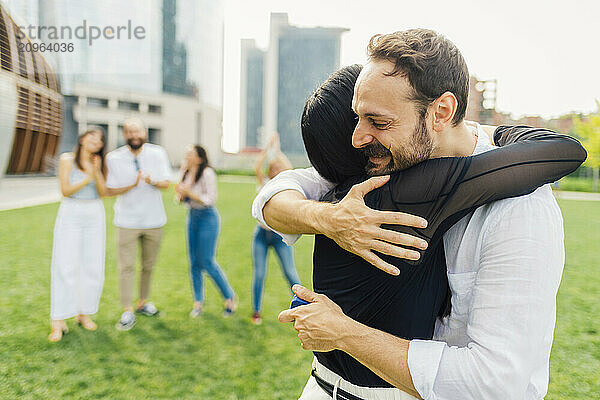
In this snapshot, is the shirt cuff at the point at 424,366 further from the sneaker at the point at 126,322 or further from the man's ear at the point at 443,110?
the sneaker at the point at 126,322

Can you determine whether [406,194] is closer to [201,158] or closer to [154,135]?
[201,158]

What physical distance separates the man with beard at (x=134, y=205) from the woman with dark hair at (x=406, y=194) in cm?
387

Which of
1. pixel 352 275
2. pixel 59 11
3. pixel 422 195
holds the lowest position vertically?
pixel 352 275

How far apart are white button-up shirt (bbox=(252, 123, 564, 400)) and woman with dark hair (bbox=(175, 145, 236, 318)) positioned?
13.4 feet

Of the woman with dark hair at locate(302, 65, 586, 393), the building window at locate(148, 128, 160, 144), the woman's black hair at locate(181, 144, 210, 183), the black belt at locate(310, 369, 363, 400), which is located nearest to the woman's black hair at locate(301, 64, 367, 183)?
the woman with dark hair at locate(302, 65, 586, 393)

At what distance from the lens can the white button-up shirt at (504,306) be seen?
0.91 metres

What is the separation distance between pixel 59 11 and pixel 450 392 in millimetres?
7236

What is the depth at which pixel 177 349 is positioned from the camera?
4180mm

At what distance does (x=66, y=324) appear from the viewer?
15.6 feet

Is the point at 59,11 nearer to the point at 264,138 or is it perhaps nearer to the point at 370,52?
the point at 370,52

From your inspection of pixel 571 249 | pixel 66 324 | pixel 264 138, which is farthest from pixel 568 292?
pixel 264 138

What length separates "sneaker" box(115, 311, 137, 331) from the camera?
4633 millimetres
